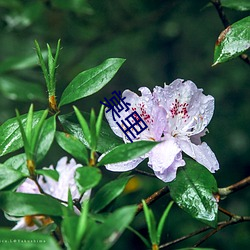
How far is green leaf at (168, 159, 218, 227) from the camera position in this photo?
1.12m

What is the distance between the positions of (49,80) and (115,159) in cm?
23

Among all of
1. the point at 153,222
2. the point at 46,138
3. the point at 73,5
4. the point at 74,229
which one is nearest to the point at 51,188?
the point at 46,138

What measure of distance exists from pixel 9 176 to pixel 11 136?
6.6 inches

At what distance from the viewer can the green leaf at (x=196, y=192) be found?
1125mm

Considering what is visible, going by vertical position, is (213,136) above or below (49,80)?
below

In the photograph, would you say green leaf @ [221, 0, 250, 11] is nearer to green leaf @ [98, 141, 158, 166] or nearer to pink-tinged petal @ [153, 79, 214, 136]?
pink-tinged petal @ [153, 79, 214, 136]

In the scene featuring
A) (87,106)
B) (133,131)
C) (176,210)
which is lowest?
(176,210)

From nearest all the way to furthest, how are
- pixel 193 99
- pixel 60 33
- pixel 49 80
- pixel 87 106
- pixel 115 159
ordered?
pixel 115 159 < pixel 49 80 < pixel 193 99 < pixel 60 33 < pixel 87 106

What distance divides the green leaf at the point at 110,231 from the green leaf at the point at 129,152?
17cm

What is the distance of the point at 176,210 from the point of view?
2758mm

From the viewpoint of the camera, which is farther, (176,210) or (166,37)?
(166,37)

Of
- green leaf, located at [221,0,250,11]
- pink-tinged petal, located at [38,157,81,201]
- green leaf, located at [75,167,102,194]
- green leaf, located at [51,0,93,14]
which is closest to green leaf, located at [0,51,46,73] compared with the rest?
green leaf, located at [51,0,93,14]

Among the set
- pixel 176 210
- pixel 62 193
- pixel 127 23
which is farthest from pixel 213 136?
pixel 62 193

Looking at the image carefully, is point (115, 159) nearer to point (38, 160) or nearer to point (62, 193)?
point (38, 160)
